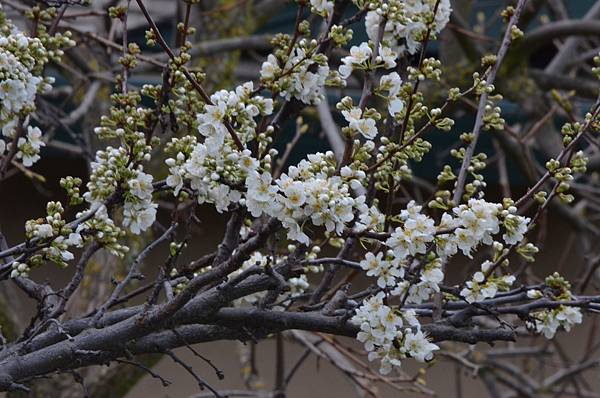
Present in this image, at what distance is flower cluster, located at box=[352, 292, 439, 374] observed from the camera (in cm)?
173

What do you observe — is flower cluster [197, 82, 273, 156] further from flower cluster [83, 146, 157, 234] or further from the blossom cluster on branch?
flower cluster [83, 146, 157, 234]

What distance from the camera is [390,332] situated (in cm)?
173

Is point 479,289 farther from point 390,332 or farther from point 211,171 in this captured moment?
point 211,171

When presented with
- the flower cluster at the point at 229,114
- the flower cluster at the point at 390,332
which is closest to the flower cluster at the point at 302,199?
the flower cluster at the point at 229,114

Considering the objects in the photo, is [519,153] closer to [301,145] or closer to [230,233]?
[301,145]

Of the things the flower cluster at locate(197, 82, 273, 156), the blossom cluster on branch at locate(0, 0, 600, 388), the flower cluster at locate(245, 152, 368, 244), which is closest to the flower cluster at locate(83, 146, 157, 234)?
the blossom cluster on branch at locate(0, 0, 600, 388)

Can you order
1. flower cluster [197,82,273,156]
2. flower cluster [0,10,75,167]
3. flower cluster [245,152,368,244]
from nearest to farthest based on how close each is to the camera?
1. flower cluster [245,152,368,244]
2. flower cluster [197,82,273,156]
3. flower cluster [0,10,75,167]

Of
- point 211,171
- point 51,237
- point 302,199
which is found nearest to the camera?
point 302,199

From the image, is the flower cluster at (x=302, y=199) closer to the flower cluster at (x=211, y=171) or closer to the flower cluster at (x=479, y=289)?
the flower cluster at (x=211, y=171)

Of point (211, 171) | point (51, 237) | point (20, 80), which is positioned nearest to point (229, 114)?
point (211, 171)

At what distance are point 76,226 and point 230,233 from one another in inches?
12.3

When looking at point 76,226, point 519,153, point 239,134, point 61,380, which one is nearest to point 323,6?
point 239,134

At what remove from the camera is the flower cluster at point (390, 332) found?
173 cm

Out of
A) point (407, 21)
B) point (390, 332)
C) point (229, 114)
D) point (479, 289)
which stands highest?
point (407, 21)
